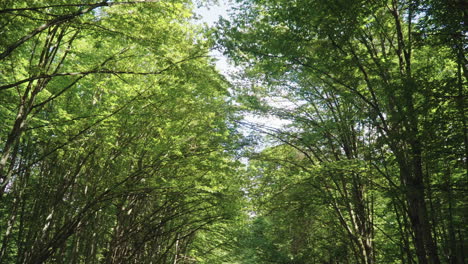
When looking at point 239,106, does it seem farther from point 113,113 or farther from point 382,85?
point 382,85

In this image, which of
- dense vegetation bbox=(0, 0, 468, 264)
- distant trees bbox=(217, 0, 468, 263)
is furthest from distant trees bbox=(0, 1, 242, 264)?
distant trees bbox=(217, 0, 468, 263)

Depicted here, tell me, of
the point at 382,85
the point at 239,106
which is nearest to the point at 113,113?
the point at 239,106

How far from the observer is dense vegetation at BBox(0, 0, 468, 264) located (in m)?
4.35

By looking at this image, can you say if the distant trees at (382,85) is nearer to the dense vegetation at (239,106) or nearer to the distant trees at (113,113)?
the dense vegetation at (239,106)

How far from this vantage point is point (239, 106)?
8336 millimetres

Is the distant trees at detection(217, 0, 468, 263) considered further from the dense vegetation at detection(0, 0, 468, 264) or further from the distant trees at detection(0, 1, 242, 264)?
the distant trees at detection(0, 1, 242, 264)

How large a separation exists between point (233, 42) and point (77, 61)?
4.43 m

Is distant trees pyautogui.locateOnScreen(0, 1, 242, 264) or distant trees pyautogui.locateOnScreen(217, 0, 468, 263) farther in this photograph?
distant trees pyautogui.locateOnScreen(0, 1, 242, 264)

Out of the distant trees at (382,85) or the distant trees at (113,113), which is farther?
the distant trees at (113,113)

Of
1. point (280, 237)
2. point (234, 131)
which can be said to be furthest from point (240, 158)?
point (280, 237)

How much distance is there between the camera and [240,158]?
9.12 m

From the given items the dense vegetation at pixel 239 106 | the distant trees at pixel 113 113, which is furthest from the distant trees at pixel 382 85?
the distant trees at pixel 113 113

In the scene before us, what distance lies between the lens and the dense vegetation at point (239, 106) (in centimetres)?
435

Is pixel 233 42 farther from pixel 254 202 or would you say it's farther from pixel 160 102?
pixel 254 202
